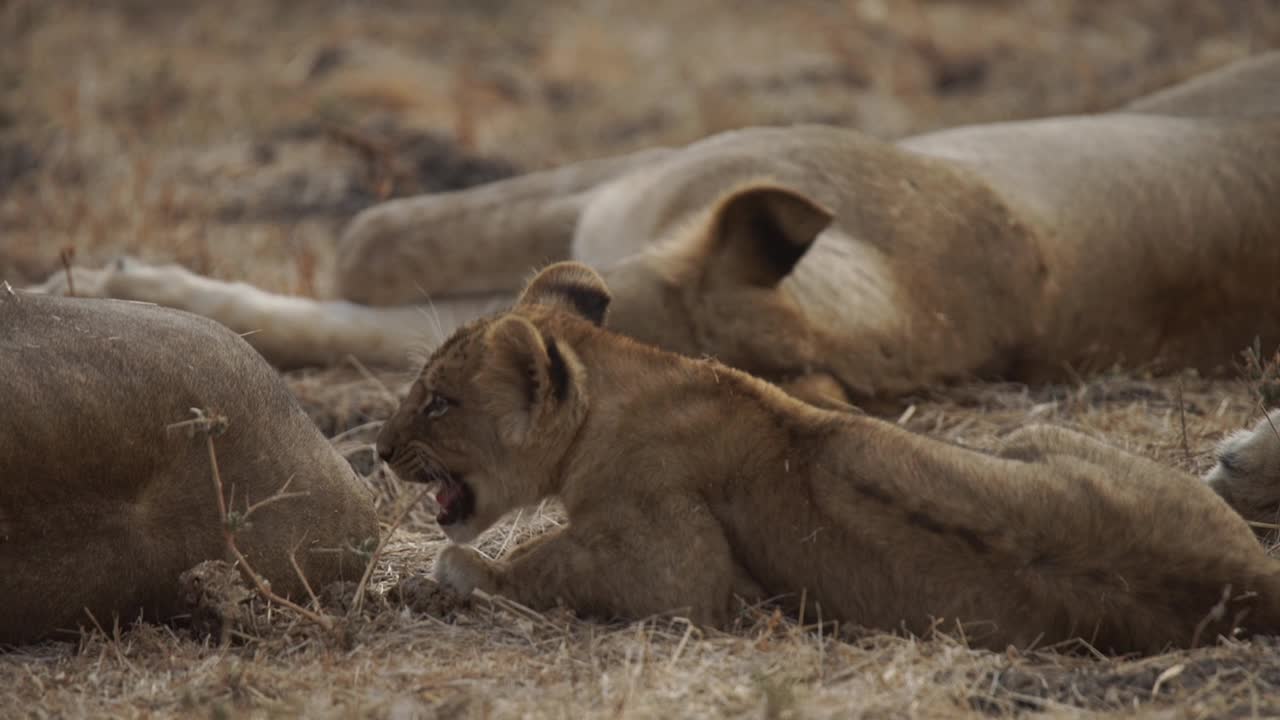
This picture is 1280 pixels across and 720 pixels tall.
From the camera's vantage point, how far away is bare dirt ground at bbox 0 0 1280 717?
2.95 meters

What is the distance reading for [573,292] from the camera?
3.95m

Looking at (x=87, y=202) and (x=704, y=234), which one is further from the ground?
(x=704, y=234)

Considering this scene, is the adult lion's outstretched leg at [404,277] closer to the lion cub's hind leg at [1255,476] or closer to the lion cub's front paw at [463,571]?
the lion cub's front paw at [463,571]

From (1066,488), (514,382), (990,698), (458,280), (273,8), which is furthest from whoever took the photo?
(273,8)

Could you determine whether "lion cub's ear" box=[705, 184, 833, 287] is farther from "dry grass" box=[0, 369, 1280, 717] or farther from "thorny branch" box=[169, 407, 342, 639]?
"thorny branch" box=[169, 407, 342, 639]

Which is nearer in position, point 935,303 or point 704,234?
point 704,234

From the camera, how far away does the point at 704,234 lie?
4711 mm

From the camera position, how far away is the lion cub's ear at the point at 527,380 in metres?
3.52

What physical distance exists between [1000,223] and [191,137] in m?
6.01

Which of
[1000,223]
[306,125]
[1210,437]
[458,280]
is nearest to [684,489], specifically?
[1210,437]

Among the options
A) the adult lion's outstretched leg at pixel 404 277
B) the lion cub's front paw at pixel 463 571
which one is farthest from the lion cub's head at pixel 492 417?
the adult lion's outstretched leg at pixel 404 277

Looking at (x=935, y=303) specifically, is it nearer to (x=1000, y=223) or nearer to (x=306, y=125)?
(x=1000, y=223)

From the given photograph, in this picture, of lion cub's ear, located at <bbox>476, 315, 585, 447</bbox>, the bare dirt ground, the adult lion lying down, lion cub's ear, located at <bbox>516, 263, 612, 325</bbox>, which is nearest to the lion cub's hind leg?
the bare dirt ground

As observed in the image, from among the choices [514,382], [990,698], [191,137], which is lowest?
[191,137]
